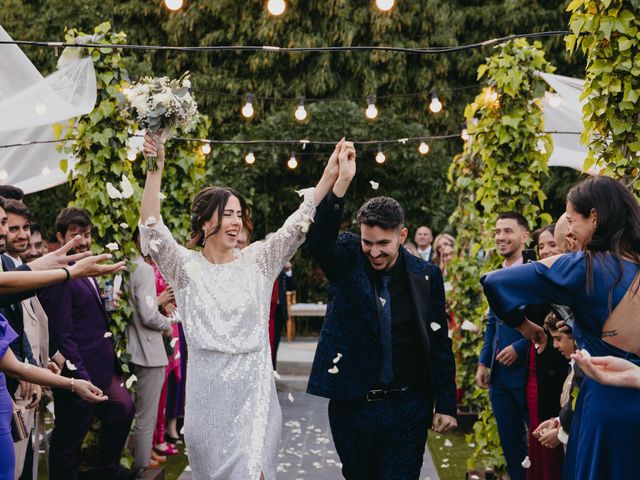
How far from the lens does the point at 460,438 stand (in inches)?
379

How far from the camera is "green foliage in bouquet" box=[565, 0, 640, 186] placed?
15.1ft

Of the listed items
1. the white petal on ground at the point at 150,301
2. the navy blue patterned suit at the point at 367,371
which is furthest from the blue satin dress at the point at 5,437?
the white petal on ground at the point at 150,301

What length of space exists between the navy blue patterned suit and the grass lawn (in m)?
3.16

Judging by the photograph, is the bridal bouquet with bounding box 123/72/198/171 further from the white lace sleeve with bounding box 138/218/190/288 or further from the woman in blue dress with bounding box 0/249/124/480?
the woman in blue dress with bounding box 0/249/124/480

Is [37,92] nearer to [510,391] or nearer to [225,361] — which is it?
[225,361]

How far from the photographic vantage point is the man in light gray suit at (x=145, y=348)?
7484 mm

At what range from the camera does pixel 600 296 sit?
3553mm

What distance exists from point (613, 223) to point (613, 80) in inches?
53.9

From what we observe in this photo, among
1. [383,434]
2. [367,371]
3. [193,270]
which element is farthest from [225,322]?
[383,434]

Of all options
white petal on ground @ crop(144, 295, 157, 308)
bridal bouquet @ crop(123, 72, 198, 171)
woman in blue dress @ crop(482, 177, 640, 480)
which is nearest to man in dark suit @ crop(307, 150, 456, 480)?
bridal bouquet @ crop(123, 72, 198, 171)

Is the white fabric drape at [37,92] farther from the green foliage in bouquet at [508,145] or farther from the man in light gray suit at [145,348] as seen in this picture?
the green foliage in bouquet at [508,145]

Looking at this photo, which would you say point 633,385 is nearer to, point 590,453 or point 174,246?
point 590,453

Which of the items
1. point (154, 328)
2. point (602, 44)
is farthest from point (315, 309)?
point (602, 44)

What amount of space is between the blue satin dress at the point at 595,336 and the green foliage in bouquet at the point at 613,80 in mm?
1312
